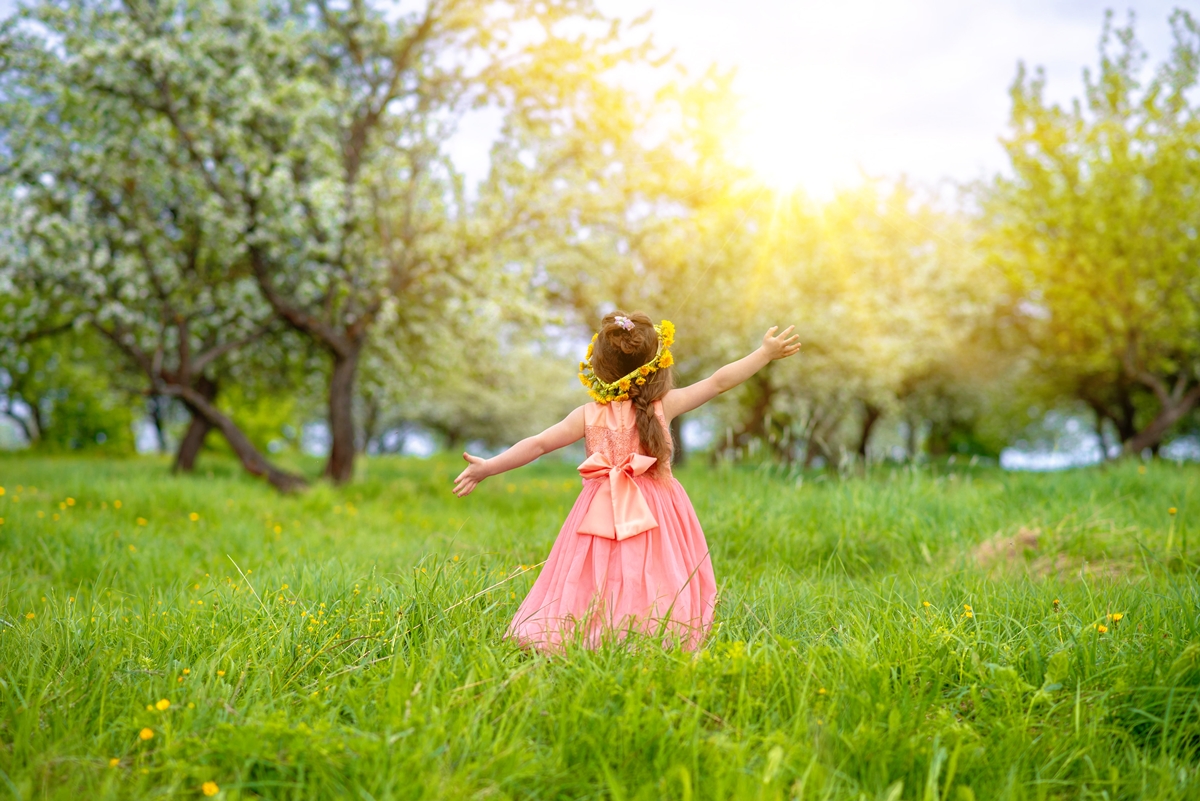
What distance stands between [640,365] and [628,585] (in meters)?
1.12

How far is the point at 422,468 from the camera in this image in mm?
15828

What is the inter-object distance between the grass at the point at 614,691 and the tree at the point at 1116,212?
41.1 feet

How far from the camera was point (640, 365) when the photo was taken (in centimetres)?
403

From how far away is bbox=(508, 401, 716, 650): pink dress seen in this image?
3.61m

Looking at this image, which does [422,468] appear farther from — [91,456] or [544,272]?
[91,456]

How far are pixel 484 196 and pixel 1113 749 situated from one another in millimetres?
10974

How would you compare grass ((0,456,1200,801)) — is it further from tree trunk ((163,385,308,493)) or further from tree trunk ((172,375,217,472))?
tree trunk ((172,375,217,472))

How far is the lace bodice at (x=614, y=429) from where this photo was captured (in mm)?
4008

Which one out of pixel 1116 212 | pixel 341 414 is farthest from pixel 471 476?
pixel 1116 212

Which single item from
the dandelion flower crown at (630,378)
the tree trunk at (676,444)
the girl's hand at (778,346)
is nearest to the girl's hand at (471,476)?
the dandelion flower crown at (630,378)

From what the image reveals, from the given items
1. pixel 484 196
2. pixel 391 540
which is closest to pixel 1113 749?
pixel 391 540

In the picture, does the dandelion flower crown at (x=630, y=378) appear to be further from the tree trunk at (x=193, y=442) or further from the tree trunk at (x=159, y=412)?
the tree trunk at (x=159, y=412)

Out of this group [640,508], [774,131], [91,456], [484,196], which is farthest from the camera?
[91,456]

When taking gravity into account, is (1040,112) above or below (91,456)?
above
